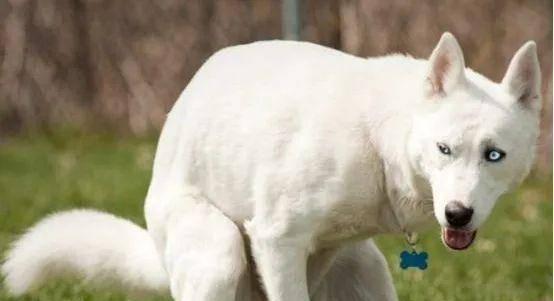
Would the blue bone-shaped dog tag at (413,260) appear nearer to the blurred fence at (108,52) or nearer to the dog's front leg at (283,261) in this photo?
the dog's front leg at (283,261)

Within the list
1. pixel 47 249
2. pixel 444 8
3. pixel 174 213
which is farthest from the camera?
pixel 444 8

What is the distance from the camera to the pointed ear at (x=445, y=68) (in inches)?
195

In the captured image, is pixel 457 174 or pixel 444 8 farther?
pixel 444 8

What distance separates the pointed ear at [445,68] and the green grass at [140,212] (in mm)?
2032

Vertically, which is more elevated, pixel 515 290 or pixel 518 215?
pixel 515 290

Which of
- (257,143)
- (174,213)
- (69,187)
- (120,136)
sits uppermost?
(257,143)

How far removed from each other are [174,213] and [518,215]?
5.04 m

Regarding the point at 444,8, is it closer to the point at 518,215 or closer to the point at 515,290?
the point at 518,215

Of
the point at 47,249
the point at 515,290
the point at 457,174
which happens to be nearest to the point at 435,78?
the point at 457,174

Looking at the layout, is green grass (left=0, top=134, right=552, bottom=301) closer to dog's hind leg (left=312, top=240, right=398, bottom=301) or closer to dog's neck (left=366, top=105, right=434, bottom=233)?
dog's hind leg (left=312, top=240, right=398, bottom=301)

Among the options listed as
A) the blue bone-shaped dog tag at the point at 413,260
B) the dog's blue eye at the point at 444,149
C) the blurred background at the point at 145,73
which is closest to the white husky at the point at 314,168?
the dog's blue eye at the point at 444,149

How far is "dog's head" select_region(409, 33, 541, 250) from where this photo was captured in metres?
4.79

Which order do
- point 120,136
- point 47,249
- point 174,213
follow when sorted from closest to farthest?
point 174,213, point 47,249, point 120,136

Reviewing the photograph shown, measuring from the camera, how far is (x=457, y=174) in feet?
15.8
